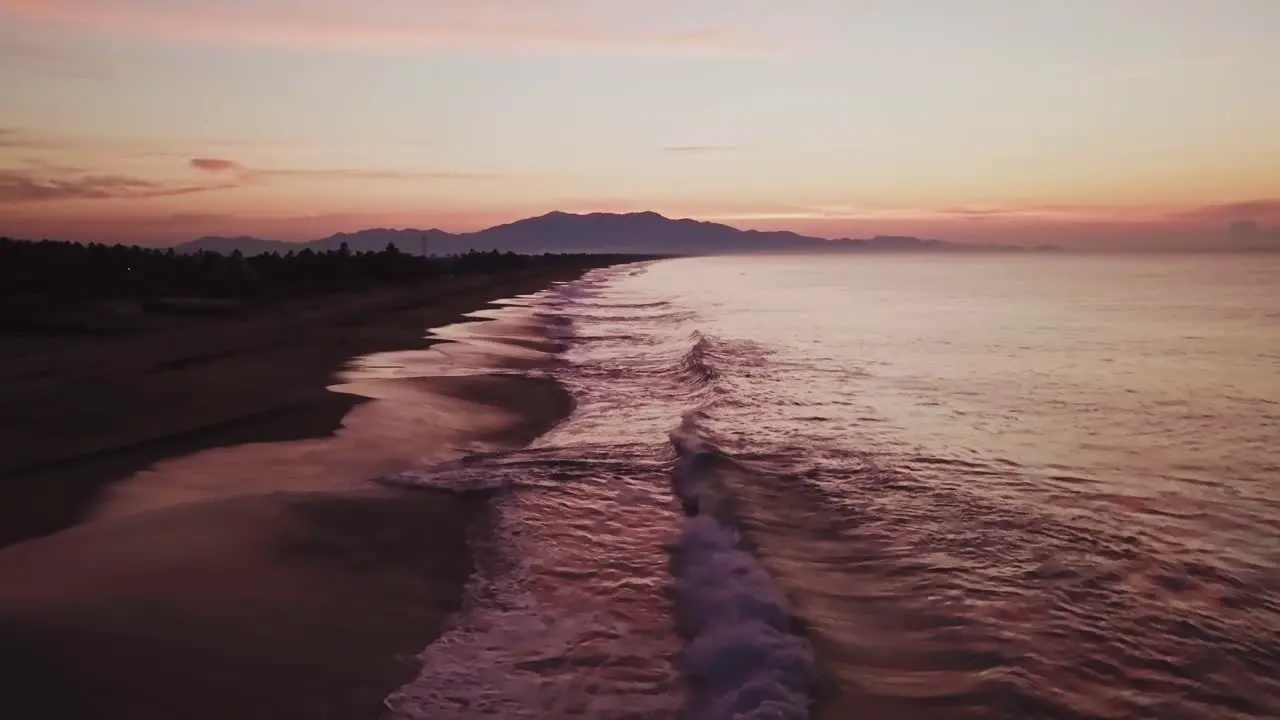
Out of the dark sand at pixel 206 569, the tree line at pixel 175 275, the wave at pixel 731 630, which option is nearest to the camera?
the dark sand at pixel 206 569

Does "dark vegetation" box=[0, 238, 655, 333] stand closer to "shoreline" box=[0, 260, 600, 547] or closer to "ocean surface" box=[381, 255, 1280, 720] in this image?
"shoreline" box=[0, 260, 600, 547]

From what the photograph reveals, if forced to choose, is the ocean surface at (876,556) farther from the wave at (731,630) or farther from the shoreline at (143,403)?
the shoreline at (143,403)

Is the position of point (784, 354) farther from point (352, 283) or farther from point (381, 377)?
point (352, 283)

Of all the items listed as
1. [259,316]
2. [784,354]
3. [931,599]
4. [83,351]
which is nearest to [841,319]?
[784,354]

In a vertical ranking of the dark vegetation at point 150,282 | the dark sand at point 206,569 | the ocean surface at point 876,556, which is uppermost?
the dark vegetation at point 150,282

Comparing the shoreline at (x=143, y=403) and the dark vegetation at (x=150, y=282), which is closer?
the shoreline at (x=143, y=403)

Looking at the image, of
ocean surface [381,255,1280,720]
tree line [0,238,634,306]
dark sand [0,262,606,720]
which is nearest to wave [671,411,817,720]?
ocean surface [381,255,1280,720]

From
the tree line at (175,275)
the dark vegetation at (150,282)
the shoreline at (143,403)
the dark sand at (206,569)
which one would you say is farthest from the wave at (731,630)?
the tree line at (175,275)
